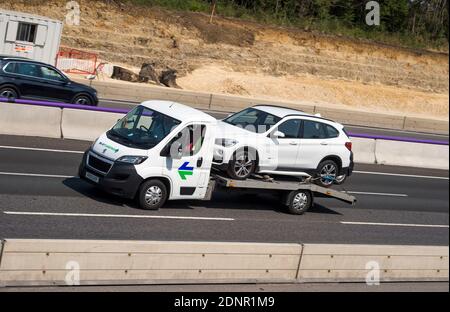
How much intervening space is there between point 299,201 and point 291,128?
1.51 meters

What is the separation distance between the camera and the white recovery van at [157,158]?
14523 millimetres

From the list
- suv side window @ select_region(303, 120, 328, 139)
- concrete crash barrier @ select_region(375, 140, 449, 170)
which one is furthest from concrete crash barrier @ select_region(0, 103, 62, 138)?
concrete crash barrier @ select_region(375, 140, 449, 170)

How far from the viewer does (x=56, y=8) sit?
4166 cm

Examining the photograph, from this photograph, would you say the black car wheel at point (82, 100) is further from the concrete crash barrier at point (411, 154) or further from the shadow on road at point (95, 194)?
the concrete crash barrier at point (411, 154)

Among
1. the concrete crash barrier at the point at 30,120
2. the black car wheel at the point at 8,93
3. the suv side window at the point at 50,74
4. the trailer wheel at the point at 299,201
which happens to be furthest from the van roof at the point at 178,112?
the suv side window at the point at 50,74

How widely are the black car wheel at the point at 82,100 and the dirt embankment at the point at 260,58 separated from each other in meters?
14.3

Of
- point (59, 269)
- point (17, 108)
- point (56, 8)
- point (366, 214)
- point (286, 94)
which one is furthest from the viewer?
point (286, 94)

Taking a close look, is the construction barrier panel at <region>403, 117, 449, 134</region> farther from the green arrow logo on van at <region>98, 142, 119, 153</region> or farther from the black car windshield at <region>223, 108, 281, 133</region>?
the green arrow logo on van at <region>98, 142, 119, 153</region>

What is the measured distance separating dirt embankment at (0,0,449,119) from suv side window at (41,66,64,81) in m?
14.3

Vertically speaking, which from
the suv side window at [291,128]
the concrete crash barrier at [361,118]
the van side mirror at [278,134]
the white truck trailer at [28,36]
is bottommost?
the van side mirror at [278,134]

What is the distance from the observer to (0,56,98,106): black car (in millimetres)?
22844

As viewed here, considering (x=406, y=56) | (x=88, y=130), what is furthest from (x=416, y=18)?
(x=88, y=130)
